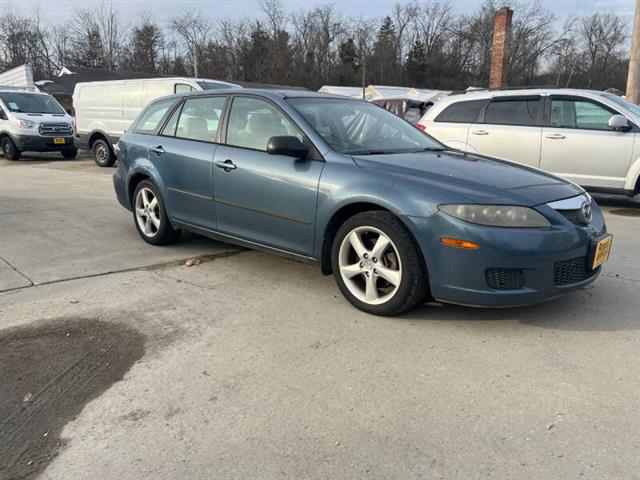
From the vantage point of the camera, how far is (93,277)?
4605 mm

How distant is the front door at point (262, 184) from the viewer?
13.1 ft

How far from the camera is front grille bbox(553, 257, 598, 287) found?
3367 millimetres

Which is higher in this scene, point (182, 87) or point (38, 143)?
point (182, 87)

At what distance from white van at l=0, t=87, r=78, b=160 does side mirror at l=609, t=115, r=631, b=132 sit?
45.4ft

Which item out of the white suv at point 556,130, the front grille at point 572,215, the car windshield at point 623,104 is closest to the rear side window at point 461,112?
the white suv at point 556,130

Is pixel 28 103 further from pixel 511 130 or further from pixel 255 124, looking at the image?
pixel 255 124

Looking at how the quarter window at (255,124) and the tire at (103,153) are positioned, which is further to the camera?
the tire at (103,153)

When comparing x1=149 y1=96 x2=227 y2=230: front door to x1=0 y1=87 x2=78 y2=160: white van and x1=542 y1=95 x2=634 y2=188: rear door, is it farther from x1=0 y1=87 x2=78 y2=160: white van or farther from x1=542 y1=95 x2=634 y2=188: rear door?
x1=0 y1=87 x2=78 y2=160: white van

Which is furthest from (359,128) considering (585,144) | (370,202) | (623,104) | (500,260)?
(623,104)

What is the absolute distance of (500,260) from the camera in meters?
3.25

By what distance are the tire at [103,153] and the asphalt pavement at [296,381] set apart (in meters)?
9.60

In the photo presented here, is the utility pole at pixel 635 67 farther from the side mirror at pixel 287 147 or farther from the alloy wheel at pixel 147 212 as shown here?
the alloy wheel at pixel 147 212

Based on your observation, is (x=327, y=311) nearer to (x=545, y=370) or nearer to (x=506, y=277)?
(x=506, y=277)

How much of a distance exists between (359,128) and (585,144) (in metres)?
4.66
